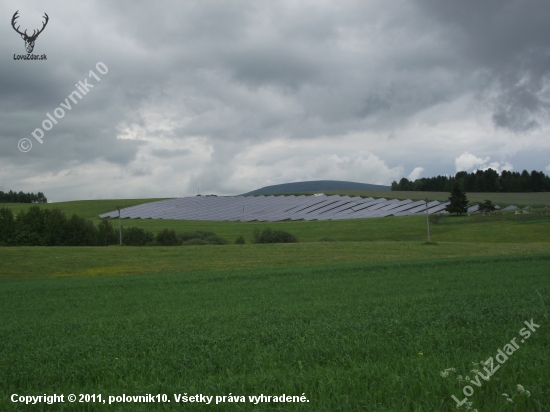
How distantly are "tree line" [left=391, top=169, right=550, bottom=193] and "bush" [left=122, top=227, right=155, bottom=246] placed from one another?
296 ft

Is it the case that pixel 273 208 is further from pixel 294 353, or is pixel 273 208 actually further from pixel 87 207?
pixel 294 353

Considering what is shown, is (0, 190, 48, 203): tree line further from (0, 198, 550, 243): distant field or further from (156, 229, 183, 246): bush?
(156, 229, 183, 246): bush

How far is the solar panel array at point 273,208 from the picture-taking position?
104m

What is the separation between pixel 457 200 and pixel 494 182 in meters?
72.3

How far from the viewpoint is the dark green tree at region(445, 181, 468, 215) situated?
87.6m

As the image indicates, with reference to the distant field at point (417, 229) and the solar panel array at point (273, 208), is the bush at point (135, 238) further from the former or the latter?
the solar panel array at point (273, 208)

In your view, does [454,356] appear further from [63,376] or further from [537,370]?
[63,376]

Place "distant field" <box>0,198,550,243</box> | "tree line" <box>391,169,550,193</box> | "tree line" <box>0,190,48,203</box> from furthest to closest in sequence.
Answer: "tree line" <box>0,190,48,203</box>, "tree line" <box>391,169,550,193</box>, "distant field" <box>0,198,550,243</box>

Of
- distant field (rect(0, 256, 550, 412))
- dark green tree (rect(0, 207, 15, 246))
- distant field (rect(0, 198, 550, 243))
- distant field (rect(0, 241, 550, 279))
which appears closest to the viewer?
distant field (rect(0, 256, 550, 412))

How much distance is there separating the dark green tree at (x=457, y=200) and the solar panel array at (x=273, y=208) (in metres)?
4.99

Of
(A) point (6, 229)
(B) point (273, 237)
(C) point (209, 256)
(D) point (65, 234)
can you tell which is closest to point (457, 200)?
(B) point (273, 237)

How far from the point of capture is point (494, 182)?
15038 cm

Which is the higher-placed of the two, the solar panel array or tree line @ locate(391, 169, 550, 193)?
tree line @ locate(391, 169, 550, 193)

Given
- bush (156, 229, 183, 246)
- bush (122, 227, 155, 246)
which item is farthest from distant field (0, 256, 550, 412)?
bush (122, 227, 155, 246)
